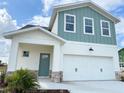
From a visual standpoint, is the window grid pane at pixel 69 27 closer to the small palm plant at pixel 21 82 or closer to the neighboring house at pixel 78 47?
the neighboring house at pixel 78 47

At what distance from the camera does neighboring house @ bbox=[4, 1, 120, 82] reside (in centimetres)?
1146

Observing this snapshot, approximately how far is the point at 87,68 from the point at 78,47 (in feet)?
Answer: 7.09

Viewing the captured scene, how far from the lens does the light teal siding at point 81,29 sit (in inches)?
466

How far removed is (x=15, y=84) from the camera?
5.81 metres

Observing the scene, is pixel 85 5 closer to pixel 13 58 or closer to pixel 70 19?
pixel 70 19

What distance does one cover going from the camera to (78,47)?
470 inches

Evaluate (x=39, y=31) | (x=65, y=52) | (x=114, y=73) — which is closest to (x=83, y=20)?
(x=65, y=52)

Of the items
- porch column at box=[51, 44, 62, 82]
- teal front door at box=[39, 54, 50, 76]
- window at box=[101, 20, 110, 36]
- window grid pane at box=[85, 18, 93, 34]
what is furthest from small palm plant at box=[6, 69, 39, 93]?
Answer: window at box=[101, 20, 110, 36]

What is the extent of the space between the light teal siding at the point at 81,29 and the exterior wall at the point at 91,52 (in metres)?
0.42

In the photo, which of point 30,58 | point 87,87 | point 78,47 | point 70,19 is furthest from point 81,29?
point 87,87

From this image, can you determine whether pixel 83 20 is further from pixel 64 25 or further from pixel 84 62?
pixel 84 62

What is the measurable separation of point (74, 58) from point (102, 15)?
581 cm

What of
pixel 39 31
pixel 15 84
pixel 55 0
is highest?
pixel 55 0

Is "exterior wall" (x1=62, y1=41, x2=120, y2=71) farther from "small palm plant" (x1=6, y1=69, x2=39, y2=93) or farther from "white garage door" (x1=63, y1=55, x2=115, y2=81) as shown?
"small palm plant" (x1=6, y1=69, x2=39, y2=93)
